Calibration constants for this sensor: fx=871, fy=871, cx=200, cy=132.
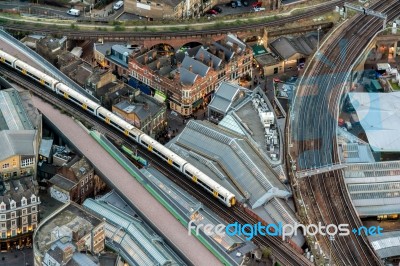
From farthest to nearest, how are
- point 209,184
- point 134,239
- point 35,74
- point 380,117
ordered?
point 35,74, point 380,117, point 209,184, point 134,239

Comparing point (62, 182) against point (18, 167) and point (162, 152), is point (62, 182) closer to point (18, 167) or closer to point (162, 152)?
point (18, 167)

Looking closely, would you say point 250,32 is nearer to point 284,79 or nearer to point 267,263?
point 284,79

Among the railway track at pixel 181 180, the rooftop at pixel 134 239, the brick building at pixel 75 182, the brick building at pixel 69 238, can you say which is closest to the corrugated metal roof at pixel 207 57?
the railway track at pixel 181 180

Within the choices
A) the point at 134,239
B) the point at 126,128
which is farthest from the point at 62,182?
the point at 134,239

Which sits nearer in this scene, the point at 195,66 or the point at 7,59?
the point at 195,66

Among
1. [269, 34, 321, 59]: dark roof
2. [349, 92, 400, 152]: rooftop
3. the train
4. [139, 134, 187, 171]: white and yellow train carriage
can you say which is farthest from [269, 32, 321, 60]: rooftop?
the train

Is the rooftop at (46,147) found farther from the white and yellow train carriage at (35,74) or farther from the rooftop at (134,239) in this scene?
the white and yellow train carriage at (35,74)

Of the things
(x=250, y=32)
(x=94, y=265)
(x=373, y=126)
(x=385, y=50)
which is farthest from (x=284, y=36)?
(x=94, y=265)
